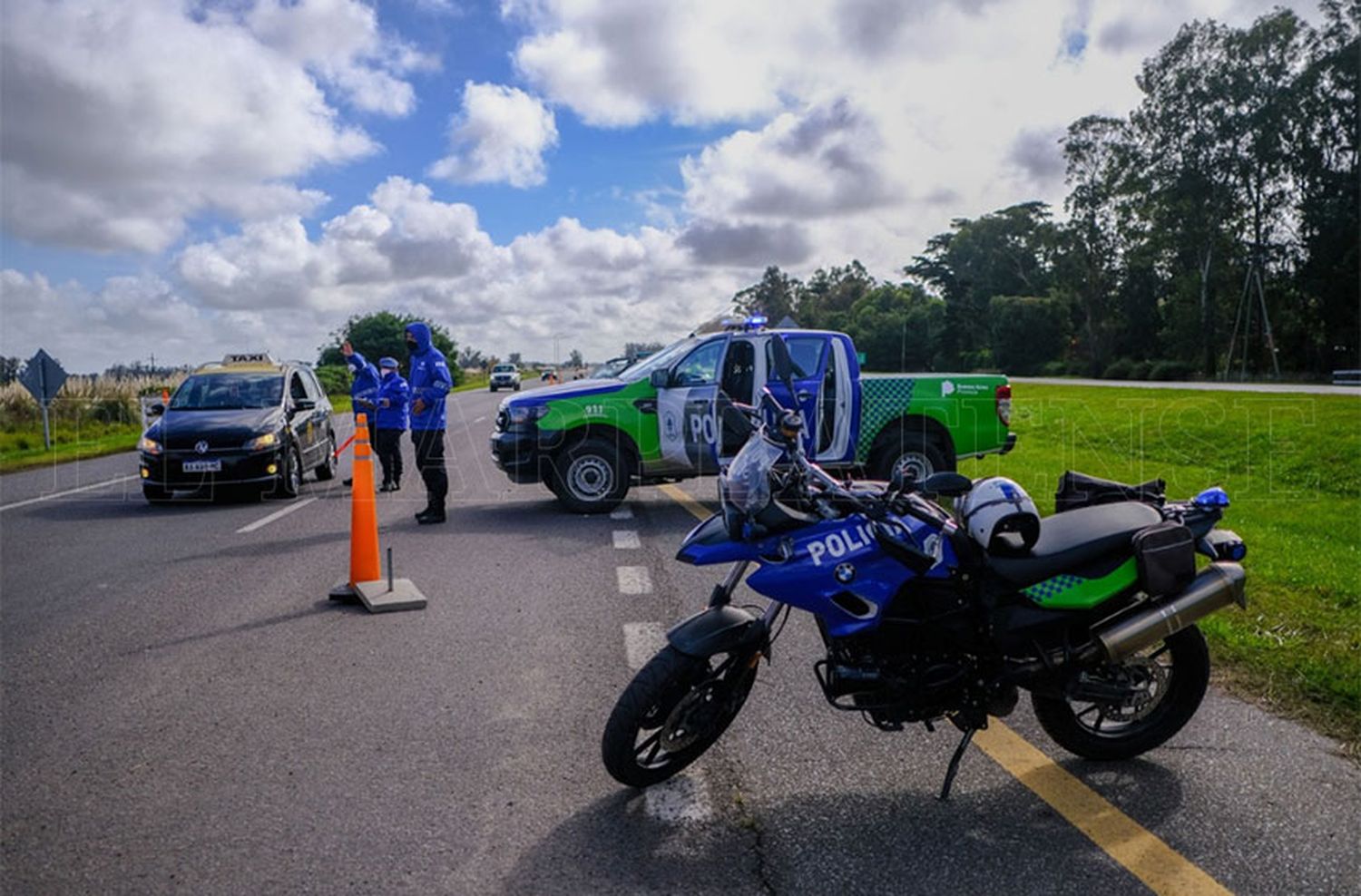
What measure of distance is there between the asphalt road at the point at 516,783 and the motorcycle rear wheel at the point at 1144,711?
0.32ft

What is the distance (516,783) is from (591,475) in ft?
23.3

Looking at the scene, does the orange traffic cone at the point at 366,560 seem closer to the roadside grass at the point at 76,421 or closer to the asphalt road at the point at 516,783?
the asphalt road at the point at 516,783

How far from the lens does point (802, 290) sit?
441ft

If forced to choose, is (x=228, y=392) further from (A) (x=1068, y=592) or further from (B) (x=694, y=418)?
(A) (x=1068, y=592)

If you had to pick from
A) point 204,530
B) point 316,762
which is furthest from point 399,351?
point 316,762

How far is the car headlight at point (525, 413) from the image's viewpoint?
10.8 m

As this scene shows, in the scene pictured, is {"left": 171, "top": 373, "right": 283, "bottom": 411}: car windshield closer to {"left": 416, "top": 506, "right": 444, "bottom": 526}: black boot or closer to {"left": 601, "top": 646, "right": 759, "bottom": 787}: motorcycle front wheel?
{"left": 416, "top": 506, "right": 444, "bottom": 526}: black boot

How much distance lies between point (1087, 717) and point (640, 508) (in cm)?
753

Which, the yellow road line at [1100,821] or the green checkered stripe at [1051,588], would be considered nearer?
the yellow road line at [1100,821]

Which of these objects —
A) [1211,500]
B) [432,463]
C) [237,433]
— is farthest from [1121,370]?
[1211,500]

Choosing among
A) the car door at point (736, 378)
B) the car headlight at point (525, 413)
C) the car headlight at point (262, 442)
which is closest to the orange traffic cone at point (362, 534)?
the car headlight at point (525, 413)

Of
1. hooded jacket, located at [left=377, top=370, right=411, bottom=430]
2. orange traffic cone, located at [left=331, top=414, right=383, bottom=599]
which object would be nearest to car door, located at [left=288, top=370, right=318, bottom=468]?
hooded jacket, located at [left=377, top=370, right=411, bottom=430]

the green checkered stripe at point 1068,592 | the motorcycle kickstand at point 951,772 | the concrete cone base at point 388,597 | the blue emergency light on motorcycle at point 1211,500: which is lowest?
the motorcycle kickstand at point 951,772

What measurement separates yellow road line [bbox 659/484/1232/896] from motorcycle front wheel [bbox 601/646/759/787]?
1.16 meters
